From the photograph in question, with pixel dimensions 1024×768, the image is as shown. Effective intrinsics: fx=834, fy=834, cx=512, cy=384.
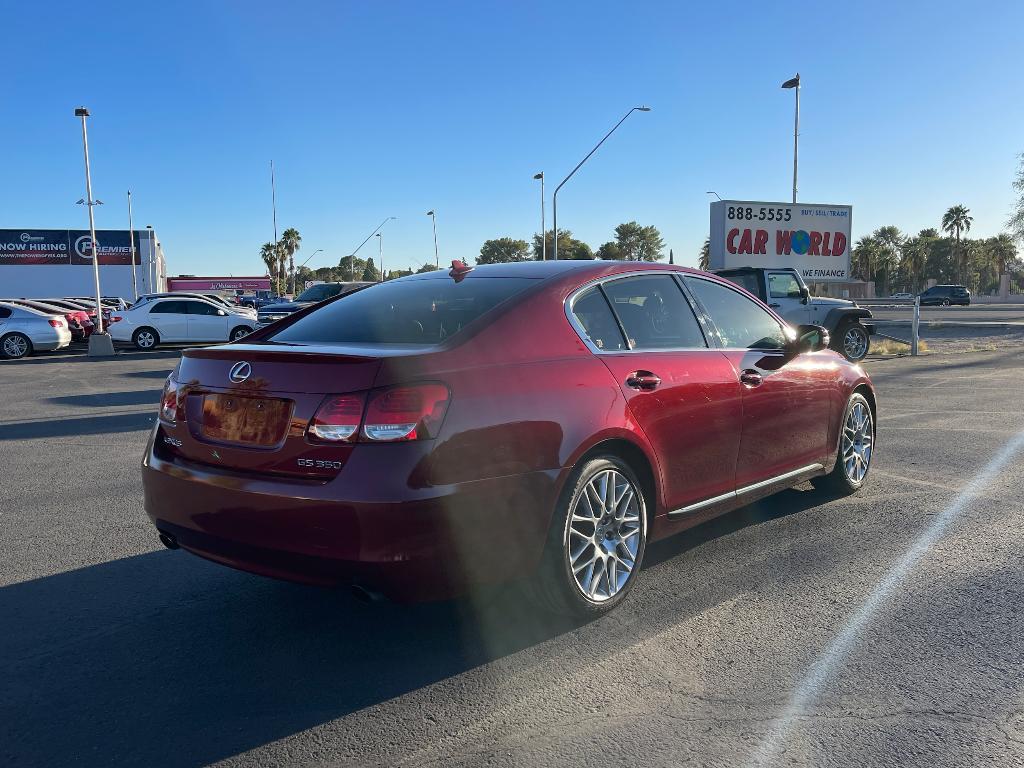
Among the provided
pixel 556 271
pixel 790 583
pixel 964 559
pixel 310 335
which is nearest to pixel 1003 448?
pixel 964 559

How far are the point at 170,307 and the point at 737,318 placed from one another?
2087 centimetres

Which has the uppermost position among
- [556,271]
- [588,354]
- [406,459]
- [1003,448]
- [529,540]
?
[556,271]

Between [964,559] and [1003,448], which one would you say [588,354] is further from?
[1003,448]

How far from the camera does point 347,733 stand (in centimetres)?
277

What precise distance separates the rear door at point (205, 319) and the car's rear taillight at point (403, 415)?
21059mm

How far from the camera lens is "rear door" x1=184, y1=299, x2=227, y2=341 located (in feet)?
74.7

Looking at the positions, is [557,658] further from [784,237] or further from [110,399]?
[784,237]

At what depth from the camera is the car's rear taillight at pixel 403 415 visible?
3027 mm

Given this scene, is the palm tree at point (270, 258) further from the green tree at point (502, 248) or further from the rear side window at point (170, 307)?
the rear side window at point (170, 307)

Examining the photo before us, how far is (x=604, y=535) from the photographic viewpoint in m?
3.73

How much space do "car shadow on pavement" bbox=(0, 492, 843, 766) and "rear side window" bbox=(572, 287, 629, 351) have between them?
1228mm

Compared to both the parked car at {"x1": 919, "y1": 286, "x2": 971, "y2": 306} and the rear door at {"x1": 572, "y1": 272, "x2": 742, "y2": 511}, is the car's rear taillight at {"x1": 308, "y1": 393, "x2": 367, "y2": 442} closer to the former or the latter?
the rear door at {"x1": 572, "y1": 272, "x2": 742, "y2": 511}

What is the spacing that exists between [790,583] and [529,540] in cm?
160

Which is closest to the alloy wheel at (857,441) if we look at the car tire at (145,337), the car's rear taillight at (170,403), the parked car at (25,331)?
the car's rear taillight at (170,403)
